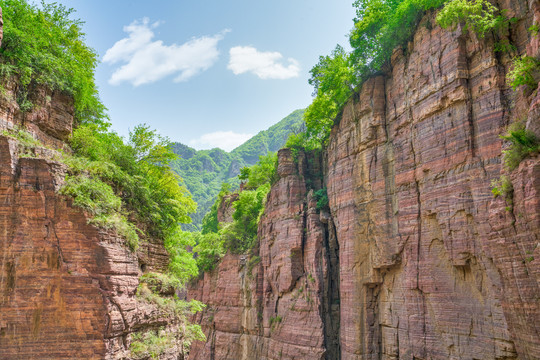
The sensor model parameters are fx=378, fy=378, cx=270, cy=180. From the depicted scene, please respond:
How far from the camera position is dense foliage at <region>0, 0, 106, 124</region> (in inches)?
533

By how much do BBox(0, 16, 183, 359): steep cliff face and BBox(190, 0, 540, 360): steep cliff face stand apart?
1278 centimetres

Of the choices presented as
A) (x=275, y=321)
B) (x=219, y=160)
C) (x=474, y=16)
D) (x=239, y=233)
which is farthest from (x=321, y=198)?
(x=219, y=160)

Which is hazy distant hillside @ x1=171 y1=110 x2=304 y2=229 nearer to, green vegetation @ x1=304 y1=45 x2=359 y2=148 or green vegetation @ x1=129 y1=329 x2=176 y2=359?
green vegetation @ x1=304 y1=45 x2=359 y2=148

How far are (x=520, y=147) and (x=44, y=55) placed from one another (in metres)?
17.2

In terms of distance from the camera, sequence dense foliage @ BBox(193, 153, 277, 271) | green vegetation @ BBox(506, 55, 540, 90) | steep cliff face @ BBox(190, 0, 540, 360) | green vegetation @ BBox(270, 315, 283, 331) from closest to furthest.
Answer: green vegetation @ BBox(506, 55, 540, 90)
steep cliff face @ BBox(190, 0, 540, 360)
green vegetation @ BBox(270, 315, 283, 331)
dense foliage @ BBox(193, 153, 277, 271)

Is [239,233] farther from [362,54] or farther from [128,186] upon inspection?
[128,186]

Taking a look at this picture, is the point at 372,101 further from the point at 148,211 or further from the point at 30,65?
the point at 30,65

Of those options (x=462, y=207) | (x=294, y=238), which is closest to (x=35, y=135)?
(x=462, y=207)

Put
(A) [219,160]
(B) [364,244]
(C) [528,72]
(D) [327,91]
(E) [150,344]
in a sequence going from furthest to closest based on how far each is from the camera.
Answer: (A) [219,160]
(D) [327,91]
(B) [364,244]
(E) [150,344]
(C) [528,72]

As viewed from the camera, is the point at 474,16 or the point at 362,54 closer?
the point at 474,16

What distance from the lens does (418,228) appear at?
19453mm

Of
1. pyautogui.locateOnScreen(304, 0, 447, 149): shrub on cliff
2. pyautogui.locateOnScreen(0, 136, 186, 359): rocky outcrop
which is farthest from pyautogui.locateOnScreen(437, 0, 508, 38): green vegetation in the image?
pyautogui.locateOnScreen(0, 136, 186, 359): rocky outcrop

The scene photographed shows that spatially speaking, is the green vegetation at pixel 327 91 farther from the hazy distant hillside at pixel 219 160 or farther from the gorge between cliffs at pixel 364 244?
the hazy distant hillside at pixel 219 160

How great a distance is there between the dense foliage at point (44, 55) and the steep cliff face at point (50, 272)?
5.69 feet
